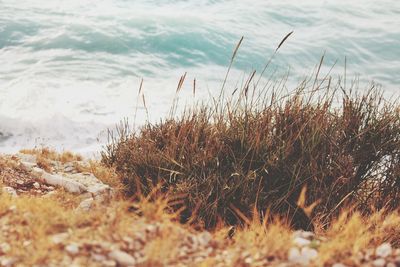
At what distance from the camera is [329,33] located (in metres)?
33.5

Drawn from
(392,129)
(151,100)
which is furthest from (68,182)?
(151,100)


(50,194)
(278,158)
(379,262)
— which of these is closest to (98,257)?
(379,262)

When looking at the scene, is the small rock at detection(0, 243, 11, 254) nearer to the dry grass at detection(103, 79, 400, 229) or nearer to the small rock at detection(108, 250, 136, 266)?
the small rock at detection(108, 250, 136, 266)

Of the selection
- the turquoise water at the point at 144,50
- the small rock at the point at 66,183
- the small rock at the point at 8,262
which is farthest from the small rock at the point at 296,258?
the turquoise water at the point at 144,50

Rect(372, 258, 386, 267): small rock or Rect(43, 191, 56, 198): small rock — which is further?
Rect(43, 191, 56, 198): small rock

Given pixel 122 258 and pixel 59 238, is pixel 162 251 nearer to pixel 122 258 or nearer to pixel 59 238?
pixel 122 258

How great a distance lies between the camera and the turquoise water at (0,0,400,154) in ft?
56.2

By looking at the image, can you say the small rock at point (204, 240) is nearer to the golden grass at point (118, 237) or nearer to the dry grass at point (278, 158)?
the golden grass at point (118, 237)

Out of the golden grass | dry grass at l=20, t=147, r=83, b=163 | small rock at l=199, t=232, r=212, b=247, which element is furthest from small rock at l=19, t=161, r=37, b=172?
small rock at l=199, t=232, r=212, b=247

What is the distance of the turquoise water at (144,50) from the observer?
56.2 feet

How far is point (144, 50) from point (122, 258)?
24.4 m

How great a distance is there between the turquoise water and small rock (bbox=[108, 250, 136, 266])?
10727 millimetres

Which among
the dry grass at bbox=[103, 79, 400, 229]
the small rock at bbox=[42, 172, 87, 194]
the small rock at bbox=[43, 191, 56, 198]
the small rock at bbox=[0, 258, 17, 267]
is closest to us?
the small rock at bbox=[0, 258, 17, 267]

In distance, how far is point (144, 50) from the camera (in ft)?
86.2
